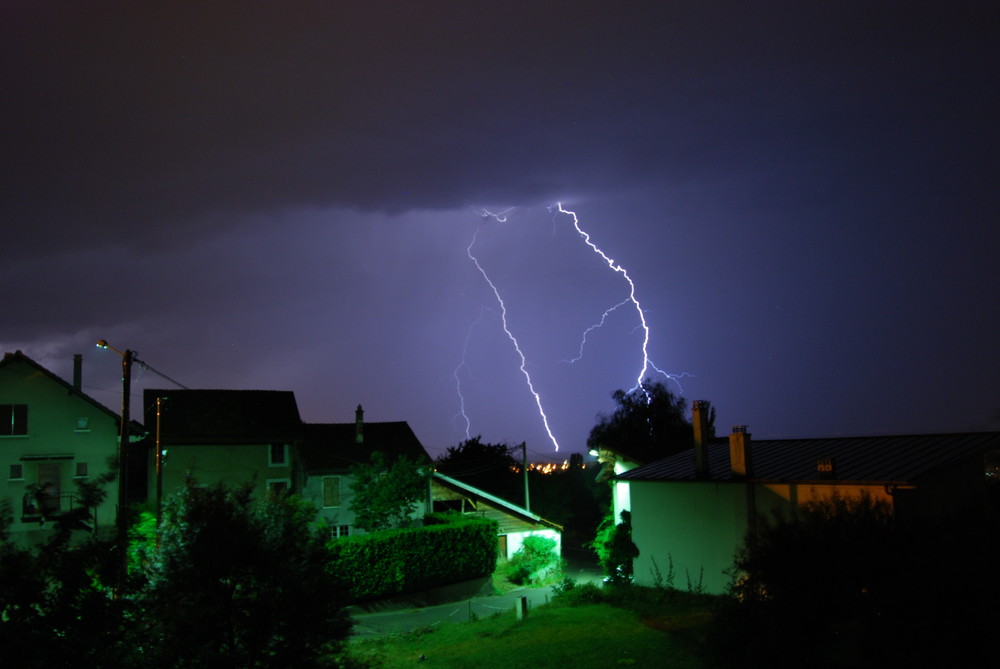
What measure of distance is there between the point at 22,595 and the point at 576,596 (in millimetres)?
17942

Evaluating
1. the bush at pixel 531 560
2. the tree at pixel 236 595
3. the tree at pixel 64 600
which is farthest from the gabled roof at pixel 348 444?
the tree at pixel 64 600

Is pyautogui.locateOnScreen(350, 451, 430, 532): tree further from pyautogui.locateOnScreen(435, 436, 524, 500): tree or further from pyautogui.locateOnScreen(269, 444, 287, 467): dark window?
pyautogui.locateOnScreen(435, 436, 524, 500): tree

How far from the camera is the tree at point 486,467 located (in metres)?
54.3

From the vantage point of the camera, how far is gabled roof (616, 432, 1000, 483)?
17922mm

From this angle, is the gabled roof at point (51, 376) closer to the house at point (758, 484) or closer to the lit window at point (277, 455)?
the lit window at point (277, 455)

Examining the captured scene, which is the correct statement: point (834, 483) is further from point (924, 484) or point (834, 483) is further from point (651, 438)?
point (651, 438)

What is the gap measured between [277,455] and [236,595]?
118 ft

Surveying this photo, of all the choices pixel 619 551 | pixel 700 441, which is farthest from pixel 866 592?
pixel 619 551

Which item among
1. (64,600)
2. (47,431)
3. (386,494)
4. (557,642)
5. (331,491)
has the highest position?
(47,431)

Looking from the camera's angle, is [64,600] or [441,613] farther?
[441,613]

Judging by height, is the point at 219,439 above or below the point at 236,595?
above

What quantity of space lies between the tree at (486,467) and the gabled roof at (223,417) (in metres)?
13.5

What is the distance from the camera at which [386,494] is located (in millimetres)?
32094

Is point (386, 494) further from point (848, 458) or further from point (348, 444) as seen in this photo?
point (848, 458)
